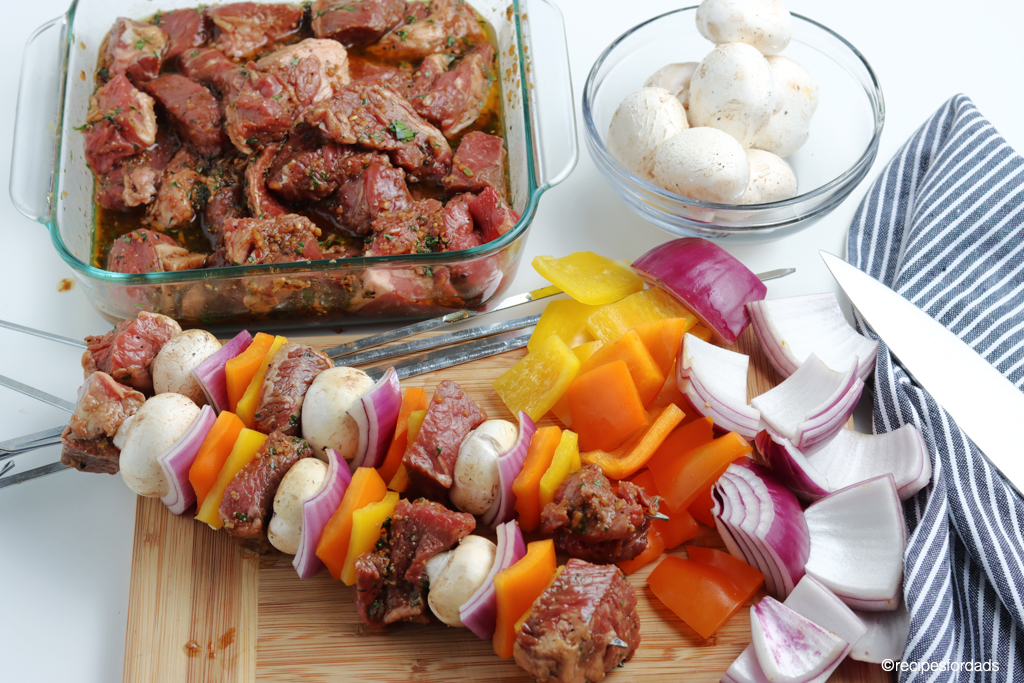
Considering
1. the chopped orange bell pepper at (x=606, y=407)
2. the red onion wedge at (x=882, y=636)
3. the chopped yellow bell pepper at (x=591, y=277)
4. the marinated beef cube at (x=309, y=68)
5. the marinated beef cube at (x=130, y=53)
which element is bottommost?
the red onion wedge at (x=882, y=636)

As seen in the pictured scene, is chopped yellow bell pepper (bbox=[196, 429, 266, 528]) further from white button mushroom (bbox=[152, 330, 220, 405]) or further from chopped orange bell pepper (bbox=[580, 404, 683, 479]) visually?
chopped orange bell pepper (bbox=[580, 404, 683, 479])

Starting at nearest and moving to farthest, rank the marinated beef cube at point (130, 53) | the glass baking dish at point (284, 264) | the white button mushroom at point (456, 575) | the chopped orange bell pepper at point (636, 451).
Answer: the white button mushroom at point (456, 575)
the chopped orange bell pepper at point (636, 451)
the glass baking dish at point (284, 264)
the marinated beef cube at point (130, 53)

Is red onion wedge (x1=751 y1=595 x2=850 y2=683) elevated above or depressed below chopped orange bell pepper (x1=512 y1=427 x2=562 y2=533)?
below

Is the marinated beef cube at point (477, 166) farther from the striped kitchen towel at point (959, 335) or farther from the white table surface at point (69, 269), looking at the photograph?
the striped kitchen towel at point (959, 335)

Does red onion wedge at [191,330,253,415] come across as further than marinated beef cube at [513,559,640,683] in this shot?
Yes

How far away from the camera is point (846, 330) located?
8.62 ft

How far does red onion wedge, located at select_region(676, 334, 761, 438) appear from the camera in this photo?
2445 mm

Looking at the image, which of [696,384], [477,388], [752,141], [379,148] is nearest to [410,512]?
[477,388]

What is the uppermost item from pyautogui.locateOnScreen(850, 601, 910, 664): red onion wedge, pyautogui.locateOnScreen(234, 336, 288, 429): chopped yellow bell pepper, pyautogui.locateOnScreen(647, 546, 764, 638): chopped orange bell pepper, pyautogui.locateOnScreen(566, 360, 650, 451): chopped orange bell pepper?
pyautogui.locateOnScreen(566, 360, 650, 451): chopped orange bell pepper

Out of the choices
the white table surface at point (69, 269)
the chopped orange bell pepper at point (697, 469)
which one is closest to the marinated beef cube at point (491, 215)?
the white table surface at point (69, 269)

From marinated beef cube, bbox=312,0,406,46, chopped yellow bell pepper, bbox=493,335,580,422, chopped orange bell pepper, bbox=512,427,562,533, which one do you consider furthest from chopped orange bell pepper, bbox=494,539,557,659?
marinated beef cube, bbox=312,0,406,46

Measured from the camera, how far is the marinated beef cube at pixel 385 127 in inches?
110

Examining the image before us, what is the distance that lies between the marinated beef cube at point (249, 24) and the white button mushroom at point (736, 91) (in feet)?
5.64

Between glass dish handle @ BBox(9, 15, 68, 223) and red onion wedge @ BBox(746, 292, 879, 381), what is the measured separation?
2.39m
